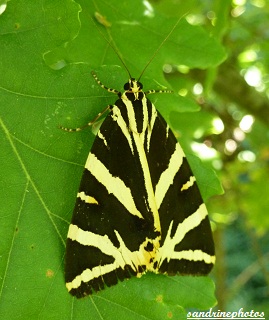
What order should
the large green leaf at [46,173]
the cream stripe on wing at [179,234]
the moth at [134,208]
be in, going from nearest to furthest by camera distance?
the large green leaf at [46,173]
the moth at [134,208]
the cream stripe on wing at [179,234]

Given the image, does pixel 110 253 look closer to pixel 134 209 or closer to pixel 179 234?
pixel 134 209

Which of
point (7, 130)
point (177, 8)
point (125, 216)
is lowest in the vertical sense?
point (177, 8)

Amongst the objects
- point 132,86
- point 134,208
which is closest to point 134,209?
point 134,208

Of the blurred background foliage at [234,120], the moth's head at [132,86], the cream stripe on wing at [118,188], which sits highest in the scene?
the moth's head at [132,86]

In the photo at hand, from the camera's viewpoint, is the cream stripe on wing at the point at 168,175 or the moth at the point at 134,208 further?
the cream stripe on wing at the point at 168,175

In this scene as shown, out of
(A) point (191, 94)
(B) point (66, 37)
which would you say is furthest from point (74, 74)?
(A) point (191, 94)

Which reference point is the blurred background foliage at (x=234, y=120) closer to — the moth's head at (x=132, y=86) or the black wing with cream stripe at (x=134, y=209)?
the black wing with cream stripe at (x=134, y=209)

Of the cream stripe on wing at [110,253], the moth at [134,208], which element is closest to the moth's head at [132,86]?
the moth at [134,208]

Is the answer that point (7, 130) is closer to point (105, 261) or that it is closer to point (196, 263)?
point (105, 261)

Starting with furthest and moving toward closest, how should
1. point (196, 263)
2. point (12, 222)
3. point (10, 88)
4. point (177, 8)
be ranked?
1. point (177, 8)
2. point (196, 263)
3. point (10, 88)
4. point (12, 222)

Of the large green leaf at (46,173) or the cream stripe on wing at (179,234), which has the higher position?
the large green leaf at (46,173)
